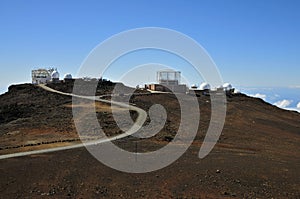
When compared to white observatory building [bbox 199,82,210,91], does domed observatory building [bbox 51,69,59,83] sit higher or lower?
higher

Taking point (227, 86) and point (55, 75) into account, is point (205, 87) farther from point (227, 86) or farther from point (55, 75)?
point (55, 75)

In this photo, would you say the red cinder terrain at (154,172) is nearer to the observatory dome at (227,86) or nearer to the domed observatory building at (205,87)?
the domed observatory building at (205,87)

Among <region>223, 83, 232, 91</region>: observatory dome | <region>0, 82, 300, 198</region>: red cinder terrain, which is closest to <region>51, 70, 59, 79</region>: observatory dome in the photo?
<region>223, 83, 232, 91</region>: observatory dome

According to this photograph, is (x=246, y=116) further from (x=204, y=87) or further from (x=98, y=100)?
(x=204, y=87)

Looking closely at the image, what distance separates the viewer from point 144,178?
19484 millimetres

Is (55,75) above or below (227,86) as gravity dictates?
above

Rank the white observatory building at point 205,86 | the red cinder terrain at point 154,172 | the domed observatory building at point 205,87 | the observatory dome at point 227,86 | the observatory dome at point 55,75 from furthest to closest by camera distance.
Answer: the observatory dome at point 227,86, the observatory dome at point 55,75, the white observatory building at point 205,86, the domed observatory building at point 205,87, the red cinder terrain at point 154,172

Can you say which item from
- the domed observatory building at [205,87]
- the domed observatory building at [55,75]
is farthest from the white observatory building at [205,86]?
the domed observatory building at [55,75]

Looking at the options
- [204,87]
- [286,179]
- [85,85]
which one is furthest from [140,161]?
[204,87]

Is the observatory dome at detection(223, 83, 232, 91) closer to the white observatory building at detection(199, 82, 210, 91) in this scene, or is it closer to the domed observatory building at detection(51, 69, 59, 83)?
the white observatory building at detection(199, 82, 210, 91)

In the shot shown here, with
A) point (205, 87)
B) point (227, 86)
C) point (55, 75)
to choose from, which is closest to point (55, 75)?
point (55, 75)

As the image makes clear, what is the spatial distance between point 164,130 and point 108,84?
131 ft

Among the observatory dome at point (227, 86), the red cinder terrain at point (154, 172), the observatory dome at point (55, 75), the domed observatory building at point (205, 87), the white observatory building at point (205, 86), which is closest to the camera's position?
the red cinder terrain at point (154, 172)

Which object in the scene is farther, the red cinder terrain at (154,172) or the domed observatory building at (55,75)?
the domed observatory building at (55,75)
